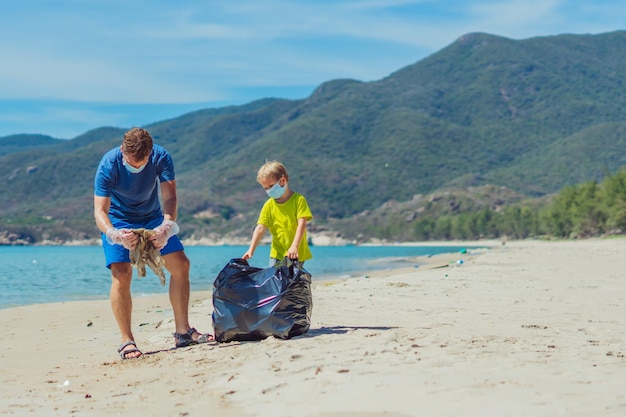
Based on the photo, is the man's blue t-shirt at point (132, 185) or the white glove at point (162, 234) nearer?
the white glove at point (162, 234)

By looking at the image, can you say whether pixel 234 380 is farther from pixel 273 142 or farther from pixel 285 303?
pixel 273 142

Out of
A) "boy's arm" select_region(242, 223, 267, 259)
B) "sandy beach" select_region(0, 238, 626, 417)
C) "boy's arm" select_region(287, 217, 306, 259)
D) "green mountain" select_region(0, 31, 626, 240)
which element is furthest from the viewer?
"green mountain" select_region(0, 31, 626, 240)

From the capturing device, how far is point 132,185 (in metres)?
6.45

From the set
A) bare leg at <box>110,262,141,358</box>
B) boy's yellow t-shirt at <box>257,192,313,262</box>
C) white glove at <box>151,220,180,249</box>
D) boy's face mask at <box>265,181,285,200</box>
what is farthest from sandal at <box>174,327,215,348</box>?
boy's face mask at <box>265,181,285,200</box>

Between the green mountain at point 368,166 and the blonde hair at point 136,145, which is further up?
the green mountain at point 368,166

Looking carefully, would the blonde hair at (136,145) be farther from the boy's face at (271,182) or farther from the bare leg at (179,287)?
the boy's face at (271,182)

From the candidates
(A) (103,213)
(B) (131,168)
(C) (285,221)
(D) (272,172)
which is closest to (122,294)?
→ (A) (103,213)

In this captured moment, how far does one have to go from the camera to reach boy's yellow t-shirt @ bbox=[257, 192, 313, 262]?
705cm

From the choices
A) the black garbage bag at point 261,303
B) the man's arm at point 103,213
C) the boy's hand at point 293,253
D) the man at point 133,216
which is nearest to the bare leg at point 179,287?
the man at point 133,216

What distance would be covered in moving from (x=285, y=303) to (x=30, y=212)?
6936 inches

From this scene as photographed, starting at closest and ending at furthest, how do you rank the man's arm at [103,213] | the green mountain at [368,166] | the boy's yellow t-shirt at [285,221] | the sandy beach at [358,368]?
the sandy beach at [358,368] → the man's arm at [103,213] → the boy's yellow t-shirt at [285,221] → the green mountain at [368,166]

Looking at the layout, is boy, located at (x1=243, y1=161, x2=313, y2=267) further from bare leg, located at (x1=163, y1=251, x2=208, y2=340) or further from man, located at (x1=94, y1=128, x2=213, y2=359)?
man, located at (x1=94, y1=128, x2=213, y2=359)

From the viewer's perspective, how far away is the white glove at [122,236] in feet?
20.1

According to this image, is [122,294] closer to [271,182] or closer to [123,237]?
[123,237]
